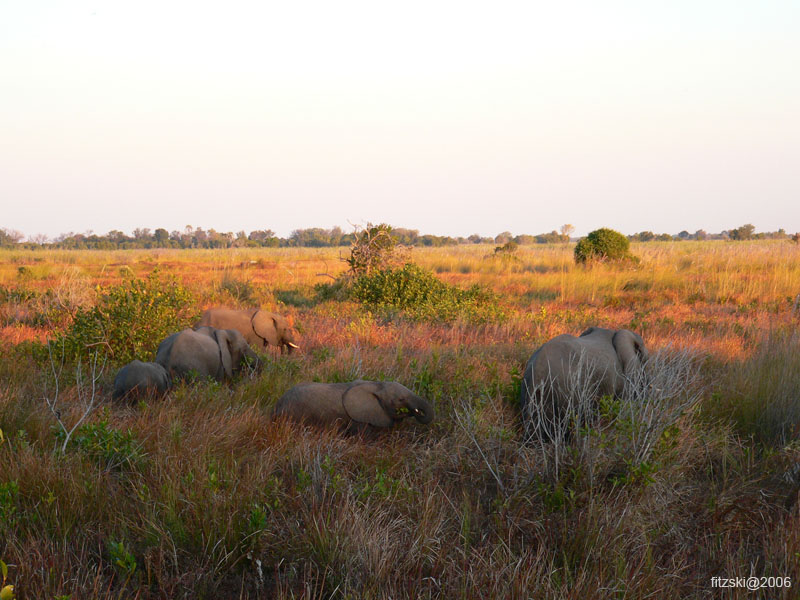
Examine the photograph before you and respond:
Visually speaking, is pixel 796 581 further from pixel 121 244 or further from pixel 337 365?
pixel 121 244

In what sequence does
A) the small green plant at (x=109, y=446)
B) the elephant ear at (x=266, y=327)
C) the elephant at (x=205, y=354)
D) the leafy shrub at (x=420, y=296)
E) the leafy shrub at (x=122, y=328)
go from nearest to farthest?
1. the small green plant at (x=109, y=446)
2. the elephant at (x=205, y=354)
3. the leafy shrub at (x=122, y=328)
4. the elephant ear at (x=266, y=327)
5. the leafy shrub at (x=420, y=296)

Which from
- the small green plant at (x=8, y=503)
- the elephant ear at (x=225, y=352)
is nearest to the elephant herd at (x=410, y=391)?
the elephant ear at (x=225, y=352)

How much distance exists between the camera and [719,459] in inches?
161

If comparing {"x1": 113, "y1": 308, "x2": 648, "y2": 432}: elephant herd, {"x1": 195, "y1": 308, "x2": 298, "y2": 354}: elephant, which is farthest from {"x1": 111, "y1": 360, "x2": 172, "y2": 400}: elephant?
{"x1": 195, "y1": 308, "x2": 298, "y2": 354}: elephant

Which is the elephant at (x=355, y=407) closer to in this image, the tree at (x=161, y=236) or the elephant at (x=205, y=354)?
the elephant at (x=205, y=354)

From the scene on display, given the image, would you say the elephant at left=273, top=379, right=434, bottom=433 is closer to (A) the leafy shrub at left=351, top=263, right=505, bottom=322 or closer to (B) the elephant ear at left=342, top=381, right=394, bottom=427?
(B) the elephant ear at left=342, top=381, right=394, bottom=427

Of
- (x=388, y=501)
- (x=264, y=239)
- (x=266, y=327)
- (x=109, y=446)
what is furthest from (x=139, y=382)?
(x=264, y=239)

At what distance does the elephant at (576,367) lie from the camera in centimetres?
444

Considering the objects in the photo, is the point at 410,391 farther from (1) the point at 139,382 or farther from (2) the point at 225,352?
(2) the point at 225,352

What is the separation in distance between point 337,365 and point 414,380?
115 cm

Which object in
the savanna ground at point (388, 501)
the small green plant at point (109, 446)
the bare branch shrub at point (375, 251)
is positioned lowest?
the savanna ground at point (388, 501)

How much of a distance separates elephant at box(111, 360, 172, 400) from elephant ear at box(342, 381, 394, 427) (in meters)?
1.69

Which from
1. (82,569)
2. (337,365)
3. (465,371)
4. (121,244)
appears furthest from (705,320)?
(121,244)

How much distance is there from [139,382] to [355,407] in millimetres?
1910
